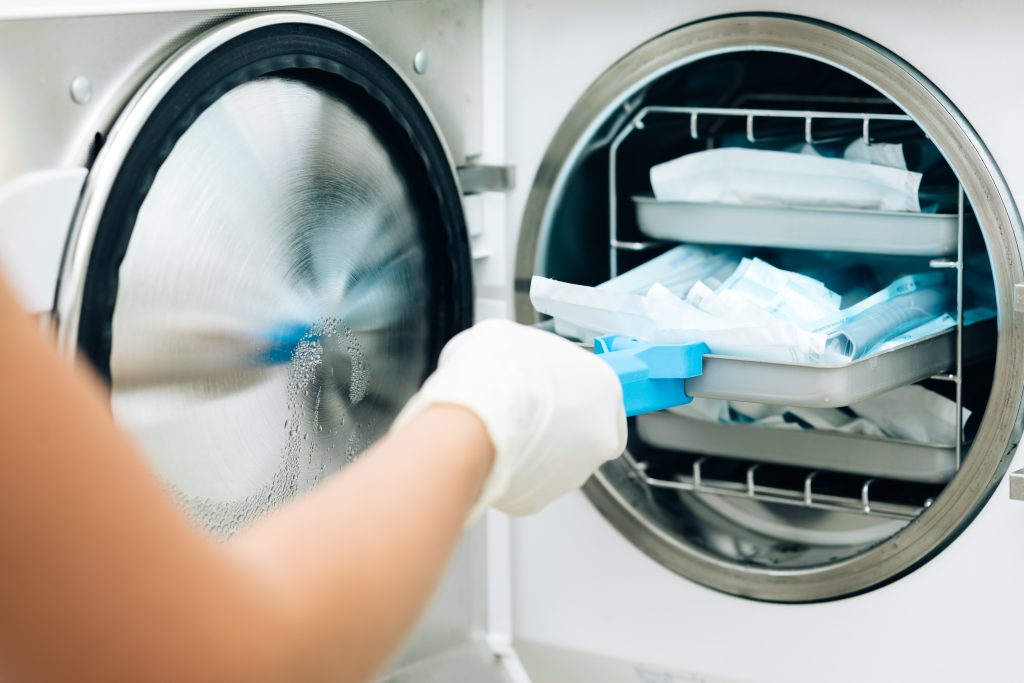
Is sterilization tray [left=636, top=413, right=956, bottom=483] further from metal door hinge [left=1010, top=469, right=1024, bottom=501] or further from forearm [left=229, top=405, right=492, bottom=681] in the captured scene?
forearm [left=229, top=405, right=492, bottom=681]

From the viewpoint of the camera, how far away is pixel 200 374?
97 centimetres

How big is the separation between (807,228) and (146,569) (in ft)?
3.27

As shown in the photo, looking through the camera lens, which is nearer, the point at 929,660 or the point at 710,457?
the point at 929,660

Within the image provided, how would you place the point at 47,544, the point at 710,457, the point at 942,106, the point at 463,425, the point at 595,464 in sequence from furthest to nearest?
the point at 710,457, the point at 942,106, the point at 595,464, the point at 463,425, the point at 47,544

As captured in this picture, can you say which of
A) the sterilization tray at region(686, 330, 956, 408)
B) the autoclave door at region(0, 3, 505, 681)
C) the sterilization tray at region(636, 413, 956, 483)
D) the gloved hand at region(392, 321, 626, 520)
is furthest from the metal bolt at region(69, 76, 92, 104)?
the sterilization tray at region(636, 413, 956, 483)

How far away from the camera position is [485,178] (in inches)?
54.7

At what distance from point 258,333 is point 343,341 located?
0.13 metres

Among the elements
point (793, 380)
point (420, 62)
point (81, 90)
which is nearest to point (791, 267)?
point (793, 380)

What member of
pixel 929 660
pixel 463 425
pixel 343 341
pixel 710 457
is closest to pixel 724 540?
pixel 710 457

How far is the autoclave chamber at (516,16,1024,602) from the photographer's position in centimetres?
115

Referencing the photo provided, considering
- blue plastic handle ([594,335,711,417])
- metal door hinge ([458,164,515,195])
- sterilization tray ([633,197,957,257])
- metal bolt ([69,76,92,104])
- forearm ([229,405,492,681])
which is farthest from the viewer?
metal door hinge ([458,164,515,195])

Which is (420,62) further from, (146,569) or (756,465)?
(146,569)

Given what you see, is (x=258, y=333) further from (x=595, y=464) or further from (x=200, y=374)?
(x=595, y=464)

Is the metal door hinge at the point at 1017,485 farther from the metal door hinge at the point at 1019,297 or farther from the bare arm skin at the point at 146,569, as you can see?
the bare arm skin at the point at 146,569
